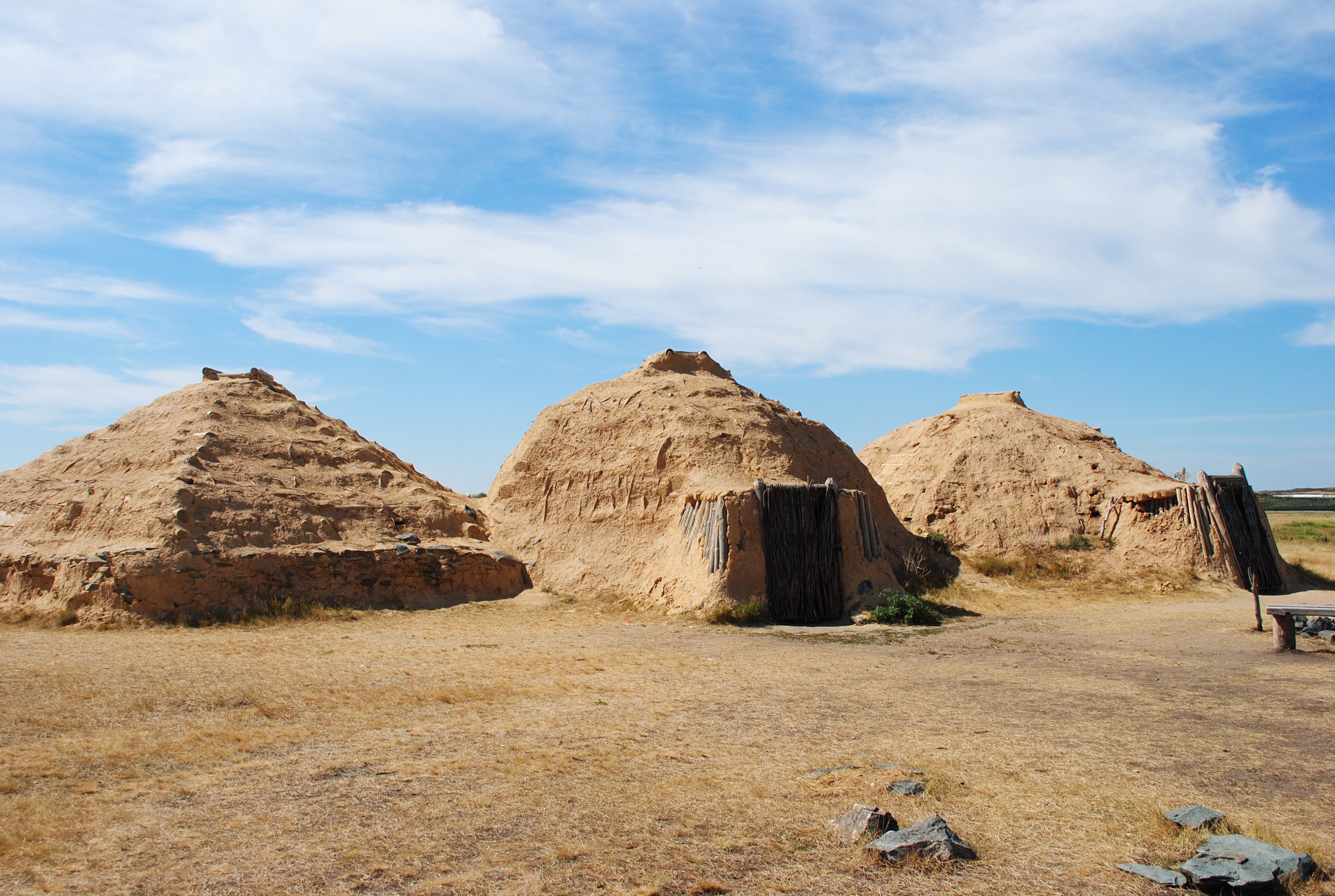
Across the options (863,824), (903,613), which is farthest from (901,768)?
(903,613)

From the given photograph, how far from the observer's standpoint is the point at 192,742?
5777 mm

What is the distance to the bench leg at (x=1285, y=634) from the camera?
31.1 ft

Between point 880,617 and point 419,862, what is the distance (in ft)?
31.0

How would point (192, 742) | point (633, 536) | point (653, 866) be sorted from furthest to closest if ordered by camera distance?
point (633, 536) < point (192, 742) < point (653, 866)

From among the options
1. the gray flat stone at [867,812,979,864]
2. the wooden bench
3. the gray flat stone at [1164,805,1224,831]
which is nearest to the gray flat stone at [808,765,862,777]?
the gray flat stone at [867,812,979,864]

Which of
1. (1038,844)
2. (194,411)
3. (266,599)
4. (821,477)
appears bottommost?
(1038,844)

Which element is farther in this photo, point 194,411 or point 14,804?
point 194,411

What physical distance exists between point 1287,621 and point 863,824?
7923 mm

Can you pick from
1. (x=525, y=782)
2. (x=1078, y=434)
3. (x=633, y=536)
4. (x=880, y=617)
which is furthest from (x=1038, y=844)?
(x=1078, y=434)

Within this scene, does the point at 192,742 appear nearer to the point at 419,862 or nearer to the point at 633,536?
the point at 419,862

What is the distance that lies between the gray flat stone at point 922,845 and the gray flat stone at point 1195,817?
A: 111cm

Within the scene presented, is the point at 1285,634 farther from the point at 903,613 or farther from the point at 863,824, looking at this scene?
the point at 863,824

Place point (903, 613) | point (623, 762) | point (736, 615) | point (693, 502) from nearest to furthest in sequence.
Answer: point (623, 762), point (736, 615), point (903, 613), point (693, 502)

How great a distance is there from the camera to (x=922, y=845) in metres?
3.86
